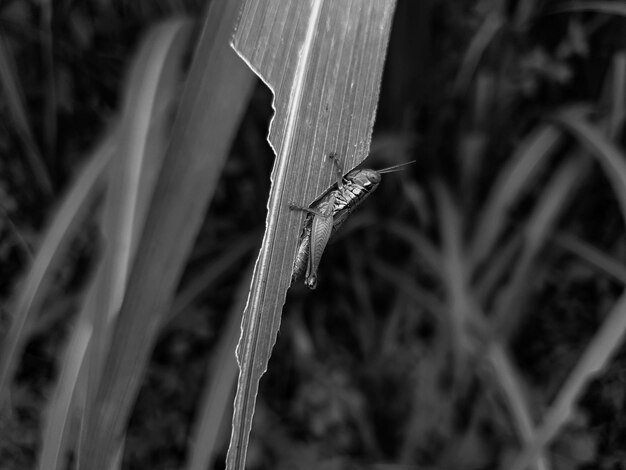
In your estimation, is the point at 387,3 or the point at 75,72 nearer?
the point at 387,3

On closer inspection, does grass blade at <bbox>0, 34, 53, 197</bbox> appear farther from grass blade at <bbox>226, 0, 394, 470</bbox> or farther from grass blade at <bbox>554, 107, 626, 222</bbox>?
grass blade at <bbox>554, 107, 626, 222</bbox>

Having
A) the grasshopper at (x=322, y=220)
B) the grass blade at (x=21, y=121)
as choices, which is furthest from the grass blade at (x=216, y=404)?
the grass blade at (x=21, y=121)

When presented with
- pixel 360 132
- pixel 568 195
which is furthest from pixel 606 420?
pixel 360 132

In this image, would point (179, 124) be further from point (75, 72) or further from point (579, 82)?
point (579, 82)

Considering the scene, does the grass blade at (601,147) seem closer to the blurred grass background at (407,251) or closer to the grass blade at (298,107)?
the blurred grass background at (407,251)

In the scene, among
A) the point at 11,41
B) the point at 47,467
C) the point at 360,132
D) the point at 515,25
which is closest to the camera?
the point at 360,132

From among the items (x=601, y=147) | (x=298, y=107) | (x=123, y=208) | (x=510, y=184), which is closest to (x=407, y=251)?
(x=510, y=184)

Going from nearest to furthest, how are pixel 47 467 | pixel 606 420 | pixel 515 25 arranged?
pixel 47 467 < pixel 606 420 < pixel 515 25
